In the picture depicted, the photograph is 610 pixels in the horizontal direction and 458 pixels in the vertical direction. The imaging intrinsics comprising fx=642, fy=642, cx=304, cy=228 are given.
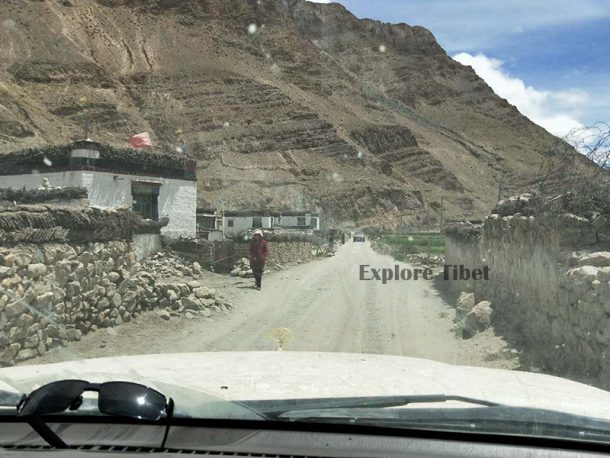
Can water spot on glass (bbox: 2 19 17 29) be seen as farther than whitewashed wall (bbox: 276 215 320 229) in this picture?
Yes

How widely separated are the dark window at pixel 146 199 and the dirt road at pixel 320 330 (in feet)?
35.6

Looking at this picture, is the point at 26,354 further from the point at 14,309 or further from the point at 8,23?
the point at 8,23

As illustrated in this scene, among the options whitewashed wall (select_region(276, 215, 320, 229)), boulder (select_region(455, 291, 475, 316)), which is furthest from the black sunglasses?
whitewashed wall (select_region(276, 215, 320, 229))

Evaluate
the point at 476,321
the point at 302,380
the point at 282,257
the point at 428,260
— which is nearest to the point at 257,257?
the point at 428,260

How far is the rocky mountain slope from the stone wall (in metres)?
47.6

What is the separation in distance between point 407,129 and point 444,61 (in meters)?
59.4

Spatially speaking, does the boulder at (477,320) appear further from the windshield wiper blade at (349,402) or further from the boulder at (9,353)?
the windshield wiper blade at (349,402)

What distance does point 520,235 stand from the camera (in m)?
9.37

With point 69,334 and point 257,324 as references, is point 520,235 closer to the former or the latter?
point 257,324

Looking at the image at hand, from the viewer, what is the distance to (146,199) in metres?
26.6

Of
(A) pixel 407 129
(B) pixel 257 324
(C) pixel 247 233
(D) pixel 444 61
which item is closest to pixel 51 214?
(B) pixel 257 324

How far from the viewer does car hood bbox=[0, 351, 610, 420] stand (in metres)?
2.38

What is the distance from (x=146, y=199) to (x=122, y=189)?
127 cm

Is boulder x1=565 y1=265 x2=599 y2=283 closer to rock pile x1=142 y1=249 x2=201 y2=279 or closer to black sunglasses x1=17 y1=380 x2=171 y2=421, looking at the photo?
black sunglasses x1=17 y1=380 x2=171 y2=421
